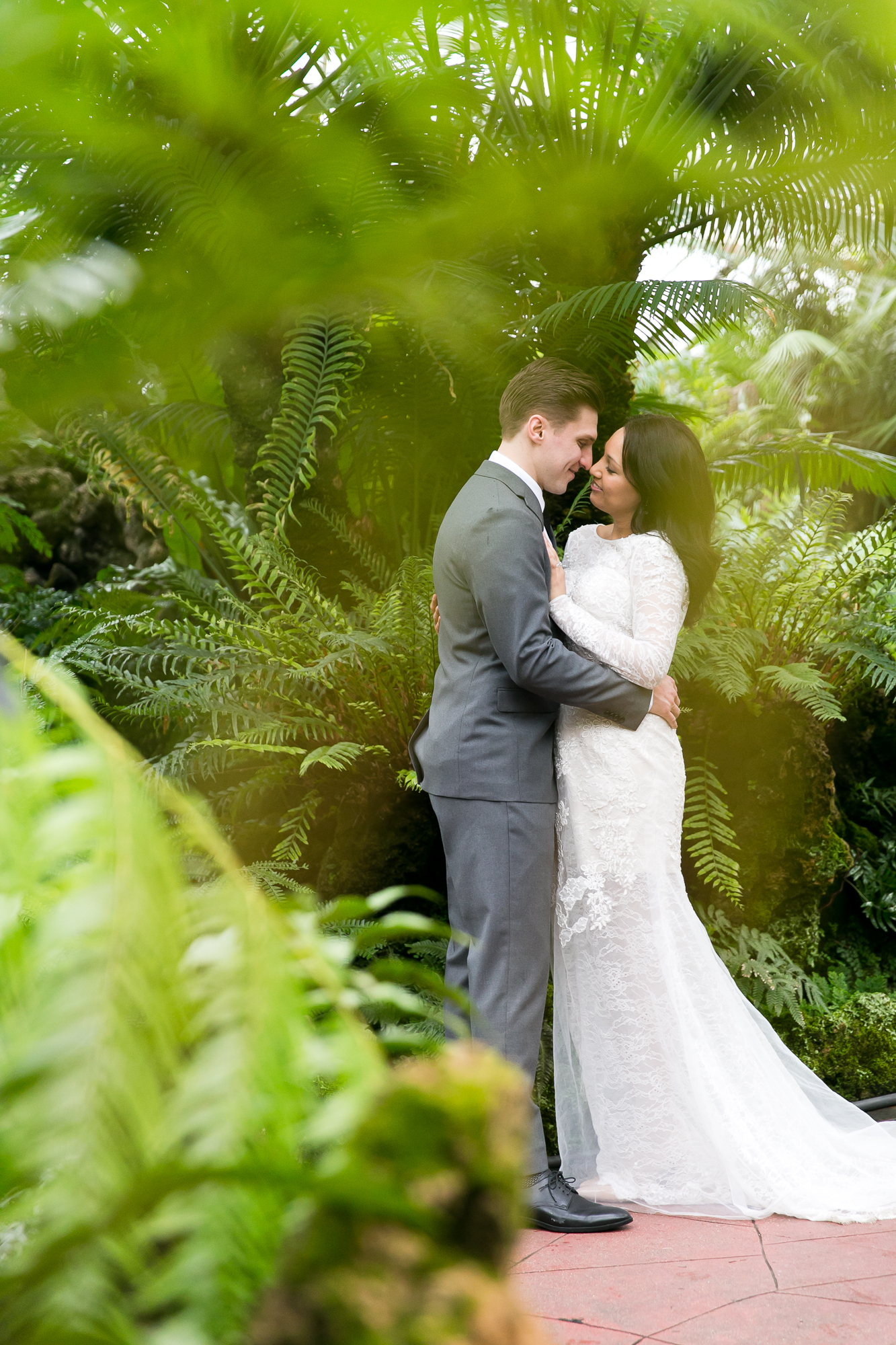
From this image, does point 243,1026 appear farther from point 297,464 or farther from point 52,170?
point 52,170

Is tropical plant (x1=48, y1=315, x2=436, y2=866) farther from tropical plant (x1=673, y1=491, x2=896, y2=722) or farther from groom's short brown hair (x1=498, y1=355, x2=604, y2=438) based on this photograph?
tropical plant (x1=673, y1=491, x2=896, y2=722)

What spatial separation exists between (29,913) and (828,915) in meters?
4.41

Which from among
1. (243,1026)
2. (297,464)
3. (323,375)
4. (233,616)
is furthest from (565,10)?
(243,1026)

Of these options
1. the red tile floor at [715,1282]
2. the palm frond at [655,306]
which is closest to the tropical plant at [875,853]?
the red tile floor at [715,1282]

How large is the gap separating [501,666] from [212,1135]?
97.1 inches

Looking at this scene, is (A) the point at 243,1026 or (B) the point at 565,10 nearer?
(A) the point at 243,1026

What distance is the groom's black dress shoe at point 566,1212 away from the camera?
253cm

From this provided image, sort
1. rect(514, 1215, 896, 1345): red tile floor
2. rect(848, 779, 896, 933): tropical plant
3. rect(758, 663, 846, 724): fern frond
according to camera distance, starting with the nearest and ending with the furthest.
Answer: rect(514, 1215, 896, 1345): red tile floor, rect(758, 663, 846, 724): fern frond, rect(848, 779, 896, 933): tropical plant

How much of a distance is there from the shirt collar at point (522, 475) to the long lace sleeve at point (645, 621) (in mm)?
306

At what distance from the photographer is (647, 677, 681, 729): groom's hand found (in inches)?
115

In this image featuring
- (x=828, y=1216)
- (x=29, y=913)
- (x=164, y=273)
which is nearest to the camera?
(x=29, y=913)

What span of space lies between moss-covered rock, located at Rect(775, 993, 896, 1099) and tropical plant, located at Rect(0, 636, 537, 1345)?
12.3ft

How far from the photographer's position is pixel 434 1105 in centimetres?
35

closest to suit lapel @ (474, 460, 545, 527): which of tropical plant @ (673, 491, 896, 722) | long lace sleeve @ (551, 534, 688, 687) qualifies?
long lace sleeve @ (551, 534, 688, 687)
